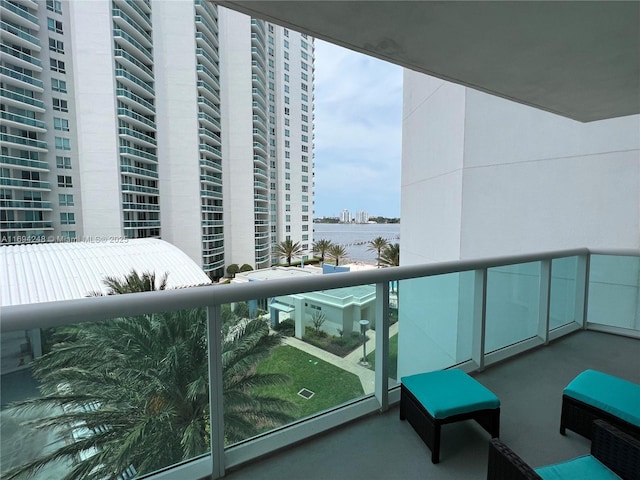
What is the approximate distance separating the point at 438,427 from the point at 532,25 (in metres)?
2.39

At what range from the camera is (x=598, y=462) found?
4.41 ft

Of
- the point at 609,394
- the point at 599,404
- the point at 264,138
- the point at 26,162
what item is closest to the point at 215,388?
the point at 599,404

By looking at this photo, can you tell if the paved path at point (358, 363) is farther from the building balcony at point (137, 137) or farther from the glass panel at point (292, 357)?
the building balcony at point (137, 137)

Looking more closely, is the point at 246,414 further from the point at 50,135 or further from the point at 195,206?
the point at 50,135

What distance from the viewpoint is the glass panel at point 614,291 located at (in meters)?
3.73

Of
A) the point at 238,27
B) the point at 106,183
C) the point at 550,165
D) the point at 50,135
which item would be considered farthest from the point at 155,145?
the point at 550,165

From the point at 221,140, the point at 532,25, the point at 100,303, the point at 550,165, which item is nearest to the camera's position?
the point at 100,303

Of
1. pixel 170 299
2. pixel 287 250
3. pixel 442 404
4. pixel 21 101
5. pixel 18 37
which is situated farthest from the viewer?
pixel 287 250

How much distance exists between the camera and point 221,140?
137 ft

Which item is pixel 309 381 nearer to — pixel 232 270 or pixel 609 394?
pixel 609 394

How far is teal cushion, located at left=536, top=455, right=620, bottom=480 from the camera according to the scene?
49.9 inches

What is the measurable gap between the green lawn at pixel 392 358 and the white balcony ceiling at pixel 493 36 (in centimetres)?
211

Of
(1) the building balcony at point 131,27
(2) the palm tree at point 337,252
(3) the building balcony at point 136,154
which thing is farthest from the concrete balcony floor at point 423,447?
(1) the building balcony at point 131,27

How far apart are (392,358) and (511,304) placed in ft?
6.11
